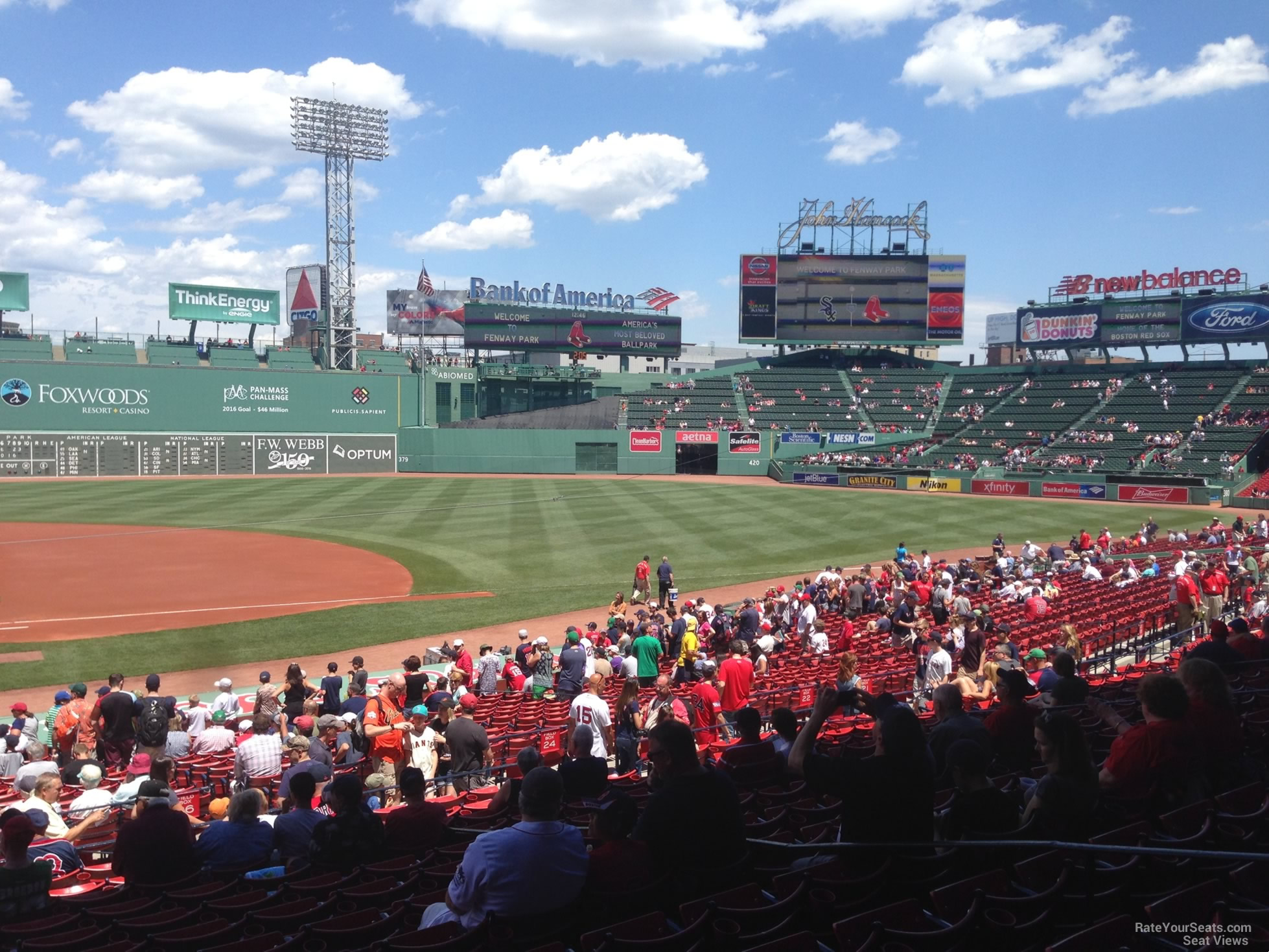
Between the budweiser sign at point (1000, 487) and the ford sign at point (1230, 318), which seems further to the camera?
the ford sign at point (1230, 318)

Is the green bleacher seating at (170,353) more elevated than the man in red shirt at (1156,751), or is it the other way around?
the green bleacher seating at (170,353)

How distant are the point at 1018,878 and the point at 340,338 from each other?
72454 mm

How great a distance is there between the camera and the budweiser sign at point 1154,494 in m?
44.6

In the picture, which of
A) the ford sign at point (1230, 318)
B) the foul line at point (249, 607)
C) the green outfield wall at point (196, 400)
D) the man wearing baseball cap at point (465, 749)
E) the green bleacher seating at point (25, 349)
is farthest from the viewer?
the green bleacher seating at point (25, 349)

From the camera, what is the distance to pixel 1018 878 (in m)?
4.22

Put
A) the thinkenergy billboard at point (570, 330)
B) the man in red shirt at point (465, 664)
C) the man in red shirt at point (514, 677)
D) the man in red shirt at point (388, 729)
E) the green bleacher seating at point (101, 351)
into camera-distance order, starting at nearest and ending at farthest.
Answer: the man in red shirt at point (388, 729), the man in red shirt at point (465, 664), the man in red shirt at point (514, 677), the green bleacher seating at point (101, 351), the thinkenergy billboard at point (570, 330)

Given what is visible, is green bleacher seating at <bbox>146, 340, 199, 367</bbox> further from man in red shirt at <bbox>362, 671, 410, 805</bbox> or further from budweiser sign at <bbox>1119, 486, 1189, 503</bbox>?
man in red shirt at <bbox>362, 671, 410, 805</bbox>

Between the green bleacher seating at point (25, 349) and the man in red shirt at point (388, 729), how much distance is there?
60.1m

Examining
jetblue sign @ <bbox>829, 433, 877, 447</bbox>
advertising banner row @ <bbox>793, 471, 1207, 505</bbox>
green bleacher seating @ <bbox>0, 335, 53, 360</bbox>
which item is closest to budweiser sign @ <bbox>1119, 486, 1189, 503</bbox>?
advertising banner row @ <bbox>793, 471, 1207, 505</bbox>

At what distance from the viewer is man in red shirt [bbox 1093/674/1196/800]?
483cm

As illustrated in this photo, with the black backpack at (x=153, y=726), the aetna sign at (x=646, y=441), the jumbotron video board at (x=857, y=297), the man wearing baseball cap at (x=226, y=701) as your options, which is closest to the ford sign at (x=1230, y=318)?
the jumbotron video board at (x=857, y=297)

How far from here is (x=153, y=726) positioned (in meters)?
10.0

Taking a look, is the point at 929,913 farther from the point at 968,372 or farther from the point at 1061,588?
the point at 968,372

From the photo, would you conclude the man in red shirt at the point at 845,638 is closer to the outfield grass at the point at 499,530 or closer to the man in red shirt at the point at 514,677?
the man in red shirt at the point at 514,677
